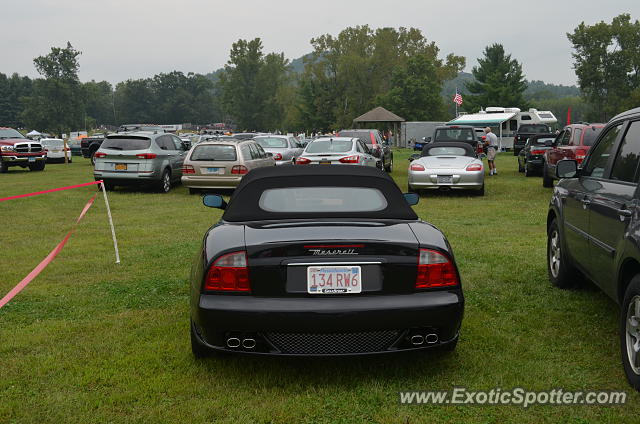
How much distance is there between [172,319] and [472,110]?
85.0 meters

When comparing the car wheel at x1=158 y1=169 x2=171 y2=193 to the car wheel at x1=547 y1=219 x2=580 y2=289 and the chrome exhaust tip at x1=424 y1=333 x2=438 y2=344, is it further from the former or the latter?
the chrome exhaust tip at x1=424 y1=333 x2=438 y2=344

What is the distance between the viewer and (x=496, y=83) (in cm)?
8425

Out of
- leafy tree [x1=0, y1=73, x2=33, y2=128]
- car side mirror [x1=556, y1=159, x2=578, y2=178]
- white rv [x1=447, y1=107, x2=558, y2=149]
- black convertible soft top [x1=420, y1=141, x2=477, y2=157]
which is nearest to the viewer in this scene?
car side mirror [x1=556, y1=159, x2=578, y2=178]

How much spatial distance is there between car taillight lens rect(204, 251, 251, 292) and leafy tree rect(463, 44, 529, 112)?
8304 centimetres

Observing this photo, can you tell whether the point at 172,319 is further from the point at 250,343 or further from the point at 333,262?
the point at 333,262

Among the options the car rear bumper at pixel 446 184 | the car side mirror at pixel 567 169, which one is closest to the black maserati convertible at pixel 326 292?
the car side mirror at pixel 567 169

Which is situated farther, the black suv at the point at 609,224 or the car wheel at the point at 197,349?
the car wheel at the point at 197,349

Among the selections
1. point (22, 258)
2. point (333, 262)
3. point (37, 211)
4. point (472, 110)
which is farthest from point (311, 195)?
point (472, 110)

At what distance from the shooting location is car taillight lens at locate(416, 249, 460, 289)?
13.0 feet

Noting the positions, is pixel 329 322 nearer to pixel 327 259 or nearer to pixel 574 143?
pixel 327 259

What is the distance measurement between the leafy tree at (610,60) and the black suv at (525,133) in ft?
143

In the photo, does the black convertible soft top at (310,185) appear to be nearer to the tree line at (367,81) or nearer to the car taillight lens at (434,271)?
the car taillight lens at (434,271)

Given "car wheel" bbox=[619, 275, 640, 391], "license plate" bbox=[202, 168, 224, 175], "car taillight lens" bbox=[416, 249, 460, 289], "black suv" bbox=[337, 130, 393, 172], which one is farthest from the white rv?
"car taillight lens" bbox=[416, 249, 460, 289]

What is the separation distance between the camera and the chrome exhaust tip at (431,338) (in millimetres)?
3986
